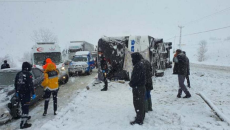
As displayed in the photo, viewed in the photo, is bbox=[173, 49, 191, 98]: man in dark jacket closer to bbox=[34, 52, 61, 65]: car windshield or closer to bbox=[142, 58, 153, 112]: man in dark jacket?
bbox=[142, 58, 153, 112]: man in dark jacket

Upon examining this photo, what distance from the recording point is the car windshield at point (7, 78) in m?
5.88

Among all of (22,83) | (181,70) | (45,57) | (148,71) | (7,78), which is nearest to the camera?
(22,83)

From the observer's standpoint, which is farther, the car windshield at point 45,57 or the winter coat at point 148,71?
the car windshield at point 45,57

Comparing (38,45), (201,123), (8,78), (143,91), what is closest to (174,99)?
(201,123)

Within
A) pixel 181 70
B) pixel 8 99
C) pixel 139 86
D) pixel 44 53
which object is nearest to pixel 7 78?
pixel 8 99

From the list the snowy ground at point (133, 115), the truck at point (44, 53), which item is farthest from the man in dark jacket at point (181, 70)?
the truck at point (44, 53)

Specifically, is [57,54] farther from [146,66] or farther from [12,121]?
[146,66]

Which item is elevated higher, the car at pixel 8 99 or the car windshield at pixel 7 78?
the car windshield at pixel 7 78

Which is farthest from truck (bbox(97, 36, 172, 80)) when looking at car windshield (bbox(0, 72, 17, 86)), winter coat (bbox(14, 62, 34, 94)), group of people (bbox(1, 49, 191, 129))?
winter coat (bbox(14, 62, 34, 94))

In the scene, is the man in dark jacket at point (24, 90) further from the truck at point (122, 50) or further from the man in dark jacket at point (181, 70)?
the truck at point (122, 50)

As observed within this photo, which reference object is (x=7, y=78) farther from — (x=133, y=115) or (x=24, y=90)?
(x=133, y=115)

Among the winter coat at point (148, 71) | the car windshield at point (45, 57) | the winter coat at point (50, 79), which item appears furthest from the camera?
the car windshield at point (45, 57)

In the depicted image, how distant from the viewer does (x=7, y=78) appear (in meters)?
6.10

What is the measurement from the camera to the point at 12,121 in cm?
491
